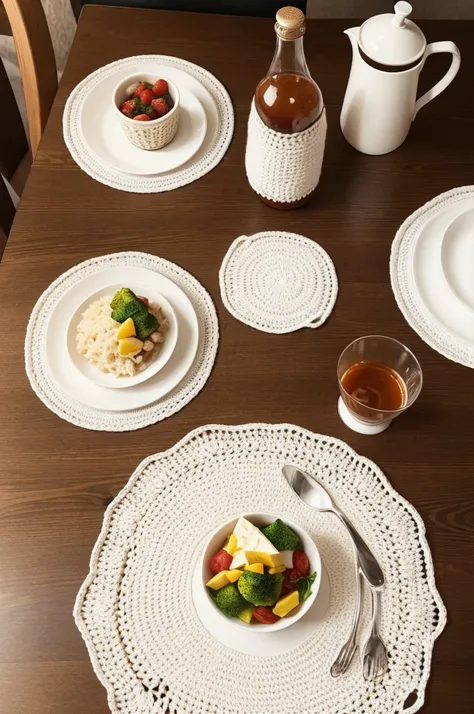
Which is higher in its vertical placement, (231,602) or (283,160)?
(283,160)

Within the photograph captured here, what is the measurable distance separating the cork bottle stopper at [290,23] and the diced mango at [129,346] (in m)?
0.45

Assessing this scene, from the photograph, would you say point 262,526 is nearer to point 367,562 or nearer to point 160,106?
point 367,562

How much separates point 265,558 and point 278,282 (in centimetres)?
46

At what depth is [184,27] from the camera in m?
1.32

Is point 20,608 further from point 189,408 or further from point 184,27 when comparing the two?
point 184,27

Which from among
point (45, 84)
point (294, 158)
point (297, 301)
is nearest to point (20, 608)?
point (297, 301)

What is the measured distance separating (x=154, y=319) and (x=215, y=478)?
24 centimetres

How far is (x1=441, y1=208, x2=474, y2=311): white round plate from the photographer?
3.37 feet

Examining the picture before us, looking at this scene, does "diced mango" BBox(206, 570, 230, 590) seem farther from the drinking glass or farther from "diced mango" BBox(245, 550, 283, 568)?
the drinking glass

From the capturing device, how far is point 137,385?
0.94 meters

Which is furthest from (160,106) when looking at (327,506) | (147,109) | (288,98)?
(327,506)

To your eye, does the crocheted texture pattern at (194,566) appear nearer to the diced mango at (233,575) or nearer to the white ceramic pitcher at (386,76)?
the diced mango at (233,575)

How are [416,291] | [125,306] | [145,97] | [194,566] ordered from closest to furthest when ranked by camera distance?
[194,566]
[125,306]
[416,291]
[145,97]

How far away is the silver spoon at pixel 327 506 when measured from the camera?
76cm
